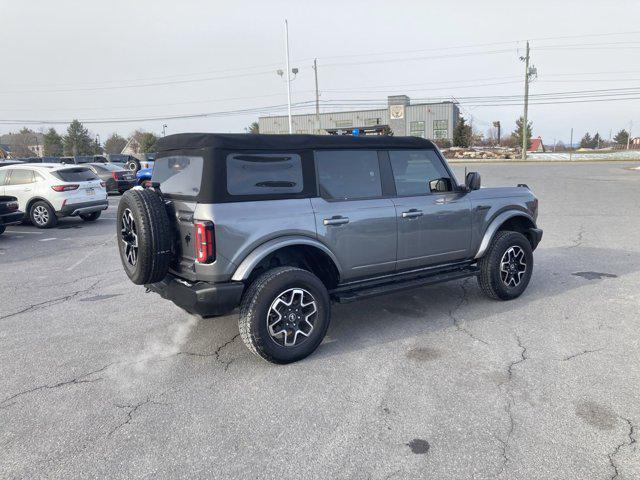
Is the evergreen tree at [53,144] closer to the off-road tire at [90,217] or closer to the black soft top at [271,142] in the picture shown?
the off-road tire at [90,217]

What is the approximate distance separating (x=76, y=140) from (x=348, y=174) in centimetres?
9033

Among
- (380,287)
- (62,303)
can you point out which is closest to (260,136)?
(380,287)

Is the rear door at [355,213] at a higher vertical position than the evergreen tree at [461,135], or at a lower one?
lower

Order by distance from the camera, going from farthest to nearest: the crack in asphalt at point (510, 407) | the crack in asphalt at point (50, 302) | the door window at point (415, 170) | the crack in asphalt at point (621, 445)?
the crack in asphalt at point (50, 302), the door window at point (415, 170), the crack in asphalt at point (510, 407), the crack in asphalt at point (621, 445)

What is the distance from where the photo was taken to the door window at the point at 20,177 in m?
12.2

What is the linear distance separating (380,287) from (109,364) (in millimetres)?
2556

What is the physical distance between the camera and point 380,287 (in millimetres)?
4676

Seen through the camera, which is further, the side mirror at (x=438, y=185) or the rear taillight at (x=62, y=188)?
the rear taillight at (x=62, y=188)

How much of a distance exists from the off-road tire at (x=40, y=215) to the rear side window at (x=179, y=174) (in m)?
8.74

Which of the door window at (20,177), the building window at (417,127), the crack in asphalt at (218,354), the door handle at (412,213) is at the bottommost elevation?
the crack in asphalt at (218,354)

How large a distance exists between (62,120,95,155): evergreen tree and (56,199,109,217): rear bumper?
78.9m

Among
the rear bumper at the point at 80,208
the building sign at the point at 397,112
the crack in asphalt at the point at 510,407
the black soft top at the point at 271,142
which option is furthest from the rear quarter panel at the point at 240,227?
the building sign at the point at 397,112

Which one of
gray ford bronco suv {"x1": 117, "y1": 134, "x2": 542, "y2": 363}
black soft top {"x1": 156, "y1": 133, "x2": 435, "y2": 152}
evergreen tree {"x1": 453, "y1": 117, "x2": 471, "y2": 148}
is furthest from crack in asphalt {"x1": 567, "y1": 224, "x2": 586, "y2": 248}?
evergreen tree {"x1": 453, "y1": 117, "x2": 471, "y2": 148}

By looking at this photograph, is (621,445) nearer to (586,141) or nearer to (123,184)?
(123,184)
